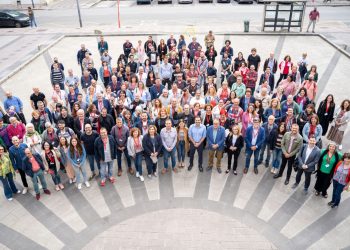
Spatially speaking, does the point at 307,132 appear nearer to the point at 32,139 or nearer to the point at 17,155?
the point at 32,139

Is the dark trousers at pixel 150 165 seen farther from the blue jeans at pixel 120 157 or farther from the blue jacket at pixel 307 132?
the blue jacket at pixel 307 132

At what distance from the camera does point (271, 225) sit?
754 centimetres

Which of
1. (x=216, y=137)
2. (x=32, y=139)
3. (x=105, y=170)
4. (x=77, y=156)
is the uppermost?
(x=32, y=139)

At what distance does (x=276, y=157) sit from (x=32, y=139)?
263 inches

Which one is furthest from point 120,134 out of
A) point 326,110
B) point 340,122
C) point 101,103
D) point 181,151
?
point 340,122

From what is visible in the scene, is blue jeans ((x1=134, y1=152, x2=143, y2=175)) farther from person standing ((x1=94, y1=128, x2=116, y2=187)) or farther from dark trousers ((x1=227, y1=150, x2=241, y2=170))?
dark trousers ((x1=227, y1=150, x2=241, y2=170))

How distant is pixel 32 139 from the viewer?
8391mm

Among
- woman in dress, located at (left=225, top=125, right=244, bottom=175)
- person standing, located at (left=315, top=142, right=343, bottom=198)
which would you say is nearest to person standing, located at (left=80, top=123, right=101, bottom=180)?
woman in dress, located at (left=225, top=125, right=244, bottom=175)

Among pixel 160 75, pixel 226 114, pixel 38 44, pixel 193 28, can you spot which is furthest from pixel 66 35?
pixel 226 114

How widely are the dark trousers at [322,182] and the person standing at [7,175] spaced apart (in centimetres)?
779

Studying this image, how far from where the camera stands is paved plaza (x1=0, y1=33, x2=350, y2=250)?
7180 mm

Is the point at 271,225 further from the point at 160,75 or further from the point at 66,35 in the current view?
the point at 66,35

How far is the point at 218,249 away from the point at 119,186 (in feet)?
10.9

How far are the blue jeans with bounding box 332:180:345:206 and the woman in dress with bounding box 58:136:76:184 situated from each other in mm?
6760
